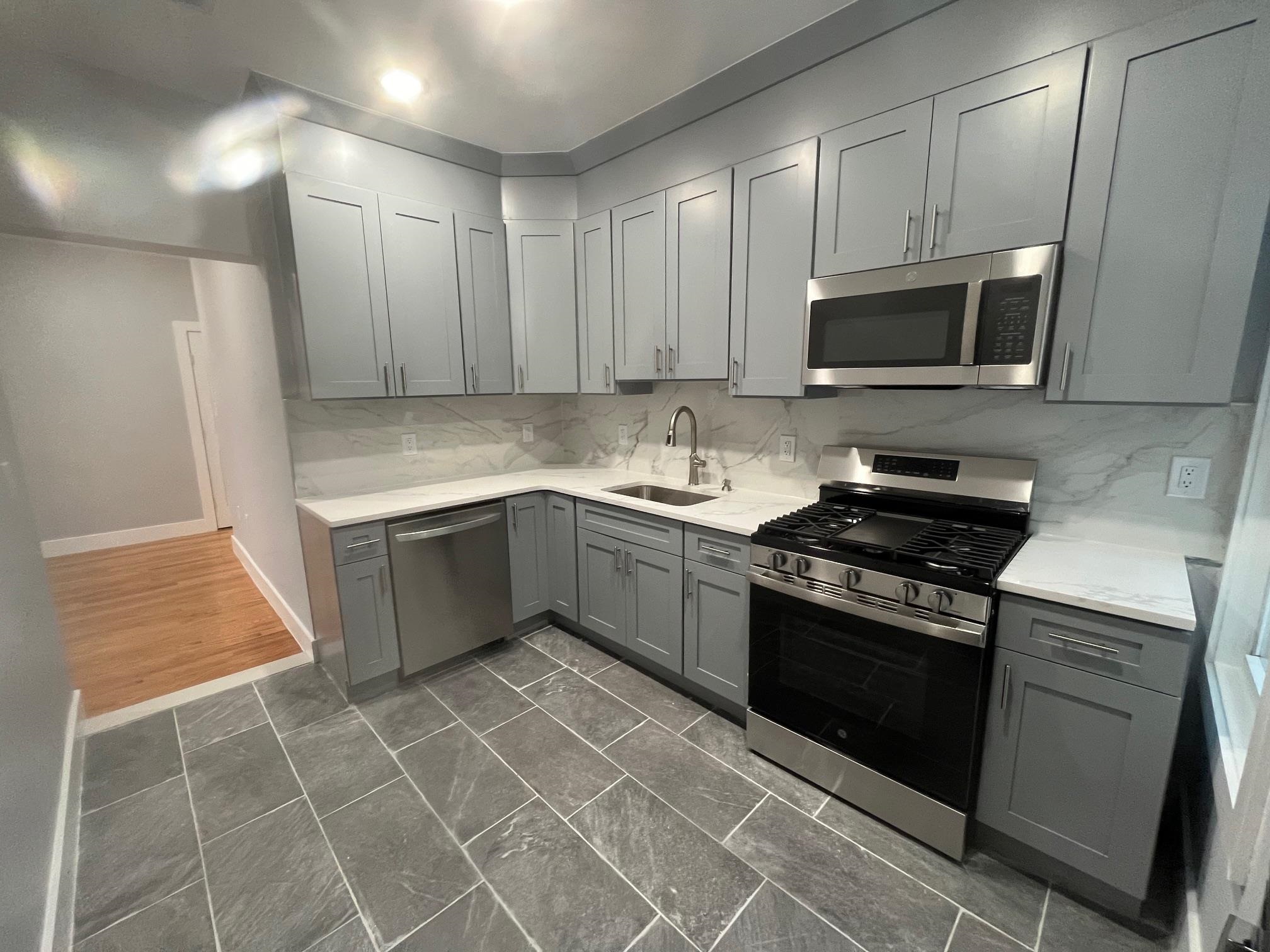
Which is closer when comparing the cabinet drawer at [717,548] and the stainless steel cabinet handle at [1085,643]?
the stainless steel cabinet handle at [1085,643]

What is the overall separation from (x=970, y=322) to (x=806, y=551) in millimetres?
887

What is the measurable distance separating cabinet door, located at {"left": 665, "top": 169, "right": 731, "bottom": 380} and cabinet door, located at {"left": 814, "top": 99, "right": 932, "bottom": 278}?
447 millimetres

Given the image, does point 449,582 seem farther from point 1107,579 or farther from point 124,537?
point 124,537

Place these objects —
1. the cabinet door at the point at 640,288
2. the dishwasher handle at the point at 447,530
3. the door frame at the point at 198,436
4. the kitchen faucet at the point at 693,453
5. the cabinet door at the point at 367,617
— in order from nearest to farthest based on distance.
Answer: the cabinet door at the point at 367,617, the dishwasher handle at the point at 447,530, the cabinet door at the point at 640,288, the kitchen faucet at the point at 693,453, the door frame at the point at 198,436

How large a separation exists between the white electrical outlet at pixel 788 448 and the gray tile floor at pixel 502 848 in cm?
124

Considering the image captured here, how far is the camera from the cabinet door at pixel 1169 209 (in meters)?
1.26

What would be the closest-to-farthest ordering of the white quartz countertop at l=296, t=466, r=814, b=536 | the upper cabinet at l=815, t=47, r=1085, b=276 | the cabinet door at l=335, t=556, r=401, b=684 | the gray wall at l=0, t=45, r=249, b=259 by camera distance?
the upper cabinet at l=815, t=47, r=1085, b=276 → the gray wall at l=0, t=45, r=249, b=259 → the white quartz countertop at l=296, t=466, r=814, b=536 → the cabinet door at l=335, t=556, r=401, b=684


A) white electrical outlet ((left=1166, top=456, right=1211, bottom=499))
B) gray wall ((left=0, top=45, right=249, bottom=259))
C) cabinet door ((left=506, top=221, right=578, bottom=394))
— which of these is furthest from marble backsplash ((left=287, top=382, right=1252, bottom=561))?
gray wall ((left=0, top=45, right=249, bottom=259))

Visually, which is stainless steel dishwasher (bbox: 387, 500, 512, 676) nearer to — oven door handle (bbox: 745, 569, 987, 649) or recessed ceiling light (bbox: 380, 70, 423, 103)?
oven door handle (bbox: 745, 569, 987, 649)

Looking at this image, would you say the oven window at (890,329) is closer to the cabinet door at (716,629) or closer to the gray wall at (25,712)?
the cabinet door at (716,629)

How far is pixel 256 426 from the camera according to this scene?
10.6 feet

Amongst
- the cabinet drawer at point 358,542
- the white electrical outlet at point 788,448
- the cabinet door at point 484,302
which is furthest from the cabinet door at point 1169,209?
the cabinet drawer at point 358,542

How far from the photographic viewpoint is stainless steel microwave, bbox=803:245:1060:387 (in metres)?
1.54

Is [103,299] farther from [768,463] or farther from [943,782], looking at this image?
[943,782]
